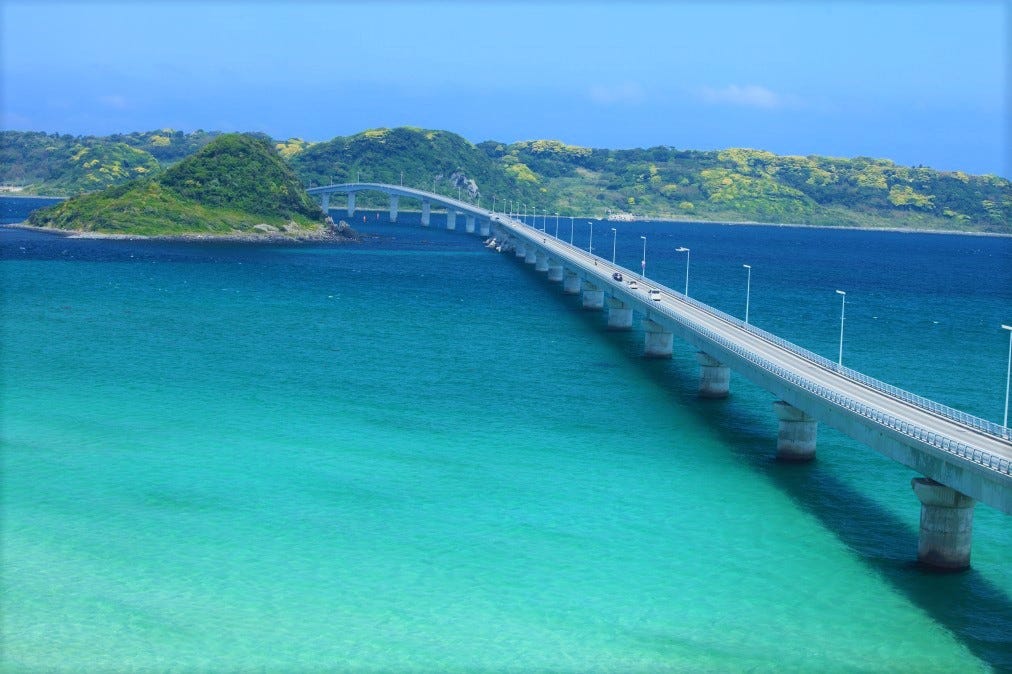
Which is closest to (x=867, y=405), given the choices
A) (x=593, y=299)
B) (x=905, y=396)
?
(x=905, y=396)

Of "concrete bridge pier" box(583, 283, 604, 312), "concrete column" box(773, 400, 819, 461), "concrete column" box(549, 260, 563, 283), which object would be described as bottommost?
"concrete column" box(773, 400, 819, 461)

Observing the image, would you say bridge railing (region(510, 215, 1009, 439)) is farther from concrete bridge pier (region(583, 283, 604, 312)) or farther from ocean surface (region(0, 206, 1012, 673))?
concrete bridge pier (region(583, 283, 604, 312))

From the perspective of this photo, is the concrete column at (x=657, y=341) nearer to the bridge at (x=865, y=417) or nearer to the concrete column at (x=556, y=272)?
the bridge at (x=865, y=417)

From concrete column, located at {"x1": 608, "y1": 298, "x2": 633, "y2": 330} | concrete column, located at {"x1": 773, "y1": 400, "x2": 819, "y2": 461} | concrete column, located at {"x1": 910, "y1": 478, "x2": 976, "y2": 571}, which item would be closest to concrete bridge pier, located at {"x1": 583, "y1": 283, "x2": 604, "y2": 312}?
concrete column, located at {"x1": 608, "y1": 298, "x2": 633, "y2": 330}

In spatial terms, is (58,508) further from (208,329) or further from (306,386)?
(208,329)

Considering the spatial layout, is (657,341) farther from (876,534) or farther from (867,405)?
(876,534)

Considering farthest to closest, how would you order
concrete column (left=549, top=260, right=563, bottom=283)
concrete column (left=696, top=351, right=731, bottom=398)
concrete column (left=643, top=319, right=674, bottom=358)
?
concrete column (left=549, top=260, right=563, bottom=283) < concrete column (left=643, top=319, right=674, bottom=358) < concrete column (left=696, top=351, right=731, bottom=398)
